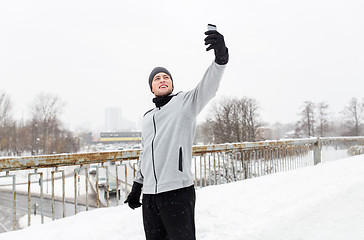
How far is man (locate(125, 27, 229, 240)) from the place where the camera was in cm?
158

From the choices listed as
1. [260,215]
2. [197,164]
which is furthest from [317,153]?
[260,215]

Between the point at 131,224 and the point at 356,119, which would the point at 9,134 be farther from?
the point at 356,119

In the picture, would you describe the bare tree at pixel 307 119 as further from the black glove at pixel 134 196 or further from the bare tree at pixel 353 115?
the black glove at pixel 134 196

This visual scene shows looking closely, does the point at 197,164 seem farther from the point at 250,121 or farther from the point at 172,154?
the point at 250,121

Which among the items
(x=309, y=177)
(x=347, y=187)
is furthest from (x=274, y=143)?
(x=347, y=187)

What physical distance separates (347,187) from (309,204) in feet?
3.49

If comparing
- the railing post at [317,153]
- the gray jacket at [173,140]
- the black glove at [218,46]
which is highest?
the black glove at [218,46]

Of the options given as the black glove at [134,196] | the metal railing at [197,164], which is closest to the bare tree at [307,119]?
the metal railing at [197,164]

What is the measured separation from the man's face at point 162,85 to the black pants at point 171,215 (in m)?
0.76

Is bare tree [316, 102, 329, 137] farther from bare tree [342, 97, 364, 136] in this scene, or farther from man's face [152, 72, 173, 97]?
man's face [152, 72, 173, 97]

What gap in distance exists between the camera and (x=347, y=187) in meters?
3.95

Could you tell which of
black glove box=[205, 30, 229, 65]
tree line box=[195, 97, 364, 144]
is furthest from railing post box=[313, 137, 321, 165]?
tree line box=[195, 97, 364, 144]

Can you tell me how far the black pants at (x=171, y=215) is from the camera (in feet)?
5.25

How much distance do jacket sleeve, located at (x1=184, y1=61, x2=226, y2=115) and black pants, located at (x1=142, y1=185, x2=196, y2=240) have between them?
61 centimetres
